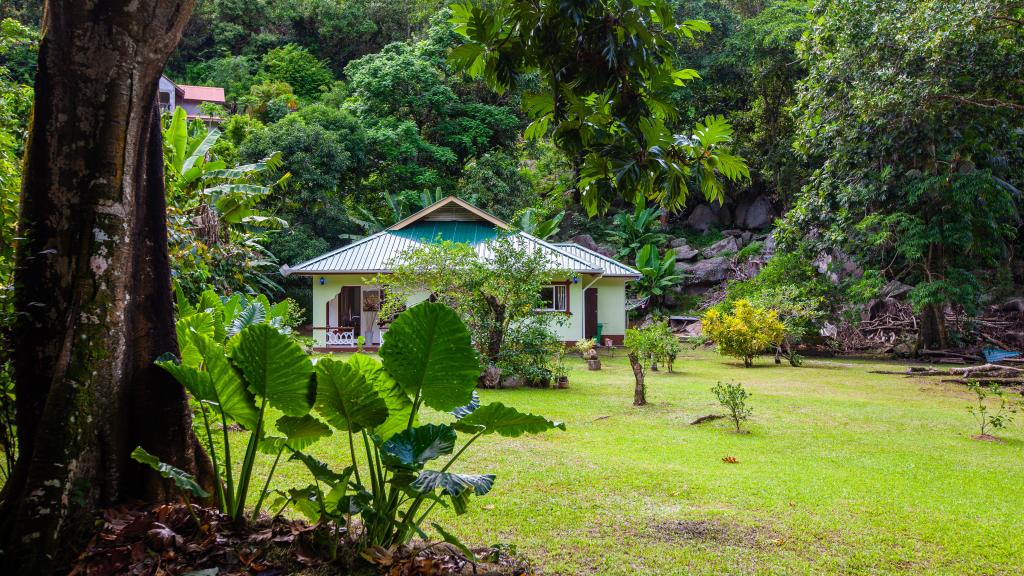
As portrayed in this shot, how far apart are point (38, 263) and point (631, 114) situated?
2.61 meters

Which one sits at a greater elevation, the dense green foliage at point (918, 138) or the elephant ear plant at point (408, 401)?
the dense green foliage at point (918, 138)

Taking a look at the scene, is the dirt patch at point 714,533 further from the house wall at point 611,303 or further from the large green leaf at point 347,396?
the house wall at point 611,303

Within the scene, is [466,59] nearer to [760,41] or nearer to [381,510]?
[381,510]

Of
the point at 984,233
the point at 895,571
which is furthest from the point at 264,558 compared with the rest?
the point at 984,233

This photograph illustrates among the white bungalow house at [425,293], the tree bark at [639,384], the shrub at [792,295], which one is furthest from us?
the white bungalow house at [425,293]

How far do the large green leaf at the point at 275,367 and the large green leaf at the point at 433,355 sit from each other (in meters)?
0.35

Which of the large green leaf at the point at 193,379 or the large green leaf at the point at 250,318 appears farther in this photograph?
the large green leaf at the point at 250,318

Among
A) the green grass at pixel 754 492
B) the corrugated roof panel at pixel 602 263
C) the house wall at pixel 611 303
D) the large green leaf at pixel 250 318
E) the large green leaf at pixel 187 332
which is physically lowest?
the green grass at pixel 754 492

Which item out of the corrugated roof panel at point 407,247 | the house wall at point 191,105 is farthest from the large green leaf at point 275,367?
the house wall at point 191,105

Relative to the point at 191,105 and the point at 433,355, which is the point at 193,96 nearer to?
the point at 191,105

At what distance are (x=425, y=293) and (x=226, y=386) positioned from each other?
17.5m

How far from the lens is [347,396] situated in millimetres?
2855

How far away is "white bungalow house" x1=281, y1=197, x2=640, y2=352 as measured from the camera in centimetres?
2059

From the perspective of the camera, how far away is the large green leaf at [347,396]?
2805mm
